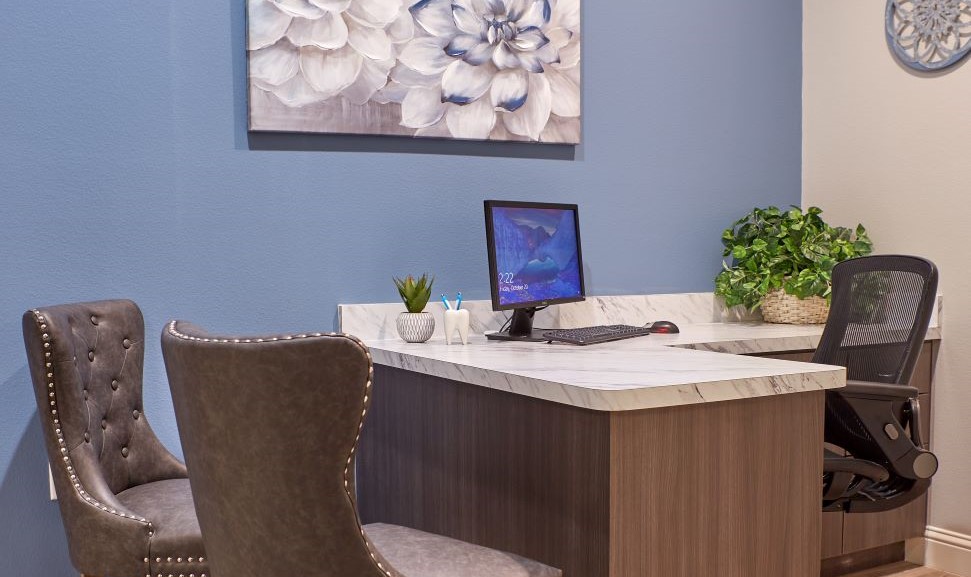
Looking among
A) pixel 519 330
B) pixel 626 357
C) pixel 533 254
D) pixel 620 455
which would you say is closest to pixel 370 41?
pixel 533 254

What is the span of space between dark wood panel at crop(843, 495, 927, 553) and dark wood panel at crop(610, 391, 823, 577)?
44.7 inches

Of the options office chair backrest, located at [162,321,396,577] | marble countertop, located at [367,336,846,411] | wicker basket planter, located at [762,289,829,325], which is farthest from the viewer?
wicker basket planter, located at [762,289,829,325]

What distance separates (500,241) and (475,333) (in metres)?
0.42

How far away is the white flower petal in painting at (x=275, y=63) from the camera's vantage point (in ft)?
8.71

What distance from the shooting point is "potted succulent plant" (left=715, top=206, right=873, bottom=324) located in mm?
3332

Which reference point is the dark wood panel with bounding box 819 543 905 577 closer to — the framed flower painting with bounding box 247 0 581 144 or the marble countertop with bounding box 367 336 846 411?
the marble countertop with bounding box 367 336 846 411

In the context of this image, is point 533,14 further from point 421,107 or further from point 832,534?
point 832,534

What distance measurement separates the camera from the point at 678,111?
11.5 feet

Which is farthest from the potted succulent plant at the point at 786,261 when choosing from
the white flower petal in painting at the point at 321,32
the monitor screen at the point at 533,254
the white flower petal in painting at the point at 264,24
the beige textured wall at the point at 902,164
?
the white flower petal in painting at the point at 264,24

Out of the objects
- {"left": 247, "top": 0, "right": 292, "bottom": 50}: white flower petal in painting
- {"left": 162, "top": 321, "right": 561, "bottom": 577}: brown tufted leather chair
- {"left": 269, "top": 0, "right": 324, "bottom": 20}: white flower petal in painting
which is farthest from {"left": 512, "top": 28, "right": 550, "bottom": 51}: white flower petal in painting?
{"left": 162, "top": 321, "right": 561, "bottom": 577}: brown tufted leather chair

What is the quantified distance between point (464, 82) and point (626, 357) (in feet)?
3.80

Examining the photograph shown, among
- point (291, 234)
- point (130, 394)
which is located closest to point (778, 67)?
point (291, 234)

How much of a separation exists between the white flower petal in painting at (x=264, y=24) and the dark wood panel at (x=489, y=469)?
100 cm

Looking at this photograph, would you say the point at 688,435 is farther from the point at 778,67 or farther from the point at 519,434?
the point at 778,67
